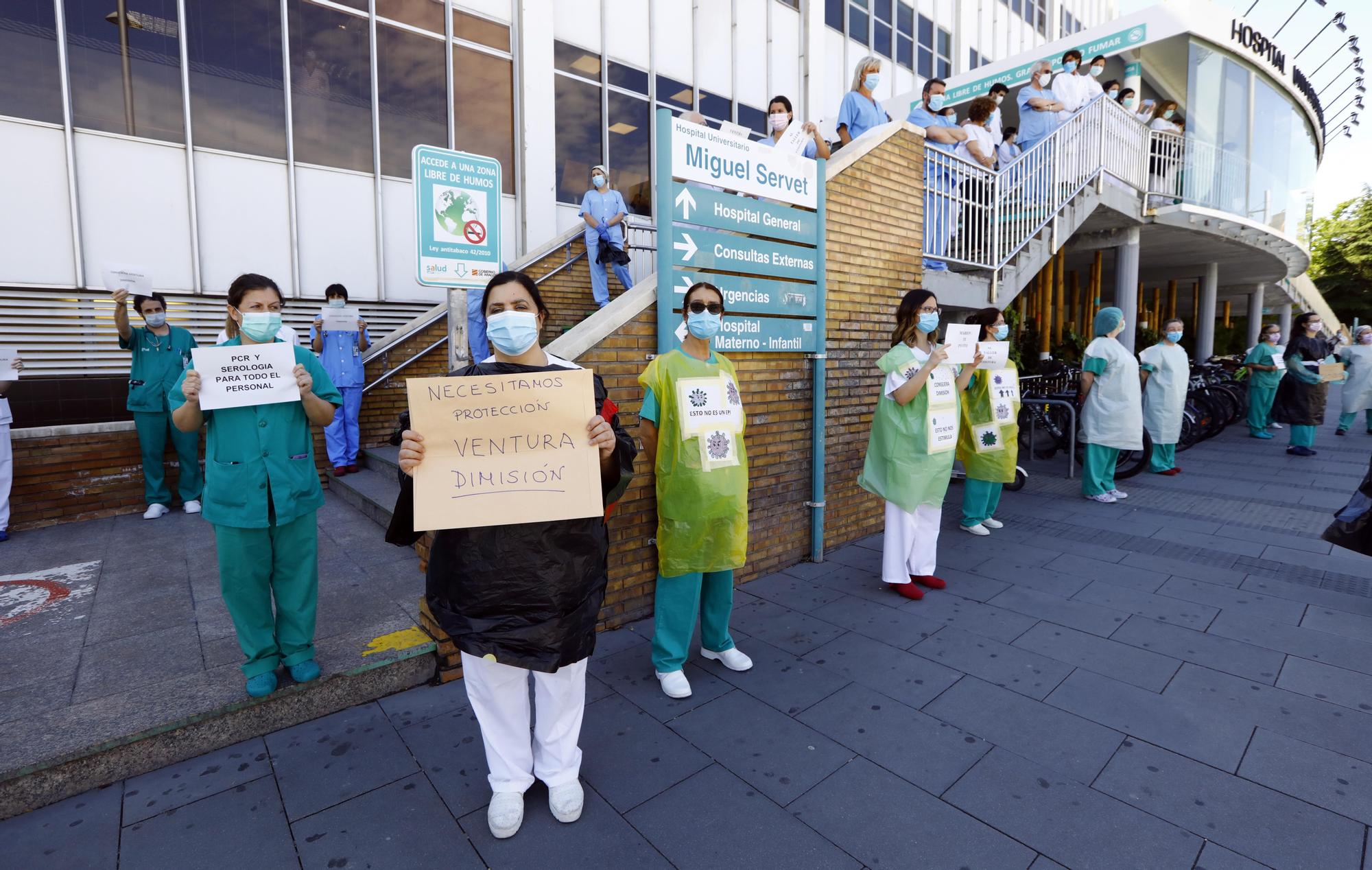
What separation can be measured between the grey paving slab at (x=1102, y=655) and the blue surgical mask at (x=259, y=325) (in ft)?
13.3

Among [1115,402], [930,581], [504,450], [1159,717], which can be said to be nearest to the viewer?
[504,450]

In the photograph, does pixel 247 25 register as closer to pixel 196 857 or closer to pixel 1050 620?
pixel 196 857

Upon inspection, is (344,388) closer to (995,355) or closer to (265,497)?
(265,497)

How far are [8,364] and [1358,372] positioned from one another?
1750cm

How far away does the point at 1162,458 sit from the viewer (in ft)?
28.2

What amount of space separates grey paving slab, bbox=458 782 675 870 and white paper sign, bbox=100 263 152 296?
4403mm

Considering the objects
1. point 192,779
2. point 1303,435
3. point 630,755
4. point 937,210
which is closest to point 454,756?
point 630,755

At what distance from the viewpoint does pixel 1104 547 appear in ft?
18.1

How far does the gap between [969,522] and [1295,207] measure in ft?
61.5

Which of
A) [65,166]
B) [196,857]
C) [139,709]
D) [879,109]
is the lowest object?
[196,857]

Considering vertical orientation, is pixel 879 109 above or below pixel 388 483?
above

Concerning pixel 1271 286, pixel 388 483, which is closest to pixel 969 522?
pixel 388 483

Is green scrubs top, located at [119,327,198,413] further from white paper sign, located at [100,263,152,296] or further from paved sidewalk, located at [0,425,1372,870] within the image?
paved sidewalk, located at [0,425,1372,870]

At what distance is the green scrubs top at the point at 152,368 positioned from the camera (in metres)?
5.84
